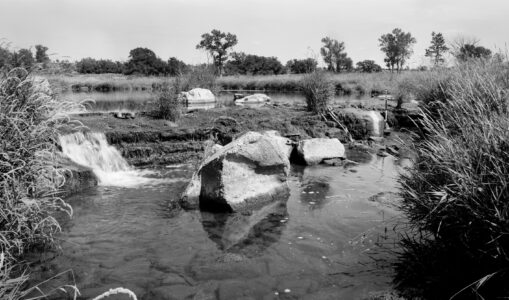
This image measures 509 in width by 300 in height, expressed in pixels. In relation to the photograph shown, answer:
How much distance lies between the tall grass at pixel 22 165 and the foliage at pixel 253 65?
68.5 m

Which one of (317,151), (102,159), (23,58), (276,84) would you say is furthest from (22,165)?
(276,84)

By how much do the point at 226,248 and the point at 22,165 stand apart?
3.06 meters

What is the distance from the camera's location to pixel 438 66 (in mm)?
17969

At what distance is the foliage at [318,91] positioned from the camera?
1766 centimetres

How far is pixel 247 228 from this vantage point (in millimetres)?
7105

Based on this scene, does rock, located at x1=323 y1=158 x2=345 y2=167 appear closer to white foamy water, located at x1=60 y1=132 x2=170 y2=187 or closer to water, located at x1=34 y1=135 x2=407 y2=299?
water, located at x1=34 y1=135 x2=407 y2=299

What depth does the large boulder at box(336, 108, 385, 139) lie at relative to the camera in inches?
639

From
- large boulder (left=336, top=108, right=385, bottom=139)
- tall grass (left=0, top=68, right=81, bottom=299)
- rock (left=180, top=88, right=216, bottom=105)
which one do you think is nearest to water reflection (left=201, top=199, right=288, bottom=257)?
tall grass (left=0, top=68, right=81, bottom=299)

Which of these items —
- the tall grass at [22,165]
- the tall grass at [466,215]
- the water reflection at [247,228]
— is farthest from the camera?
the water reflection at [247,228]

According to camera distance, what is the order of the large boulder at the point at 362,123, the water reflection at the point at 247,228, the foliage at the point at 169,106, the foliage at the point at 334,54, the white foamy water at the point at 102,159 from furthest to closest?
the foliage at the point at 334,54, the large boulder at the point at 362,123, the foliage at the point at 169,106, the white foamy water at the point at 102,159, the water reflection at the point at 247,228

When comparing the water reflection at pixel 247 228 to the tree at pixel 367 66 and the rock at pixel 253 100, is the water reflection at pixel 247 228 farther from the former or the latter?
the tree at pixel 367 66

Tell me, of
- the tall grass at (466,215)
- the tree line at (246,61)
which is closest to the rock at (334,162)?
the tall grass at (466,215)

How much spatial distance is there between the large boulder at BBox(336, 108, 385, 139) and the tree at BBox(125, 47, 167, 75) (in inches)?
2356

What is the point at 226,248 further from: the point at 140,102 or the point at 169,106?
the point at 140,102
